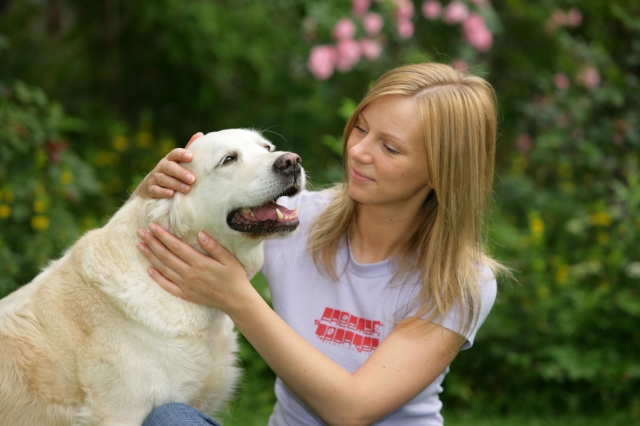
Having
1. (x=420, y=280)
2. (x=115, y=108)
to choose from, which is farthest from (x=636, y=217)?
(x=115, y=108)

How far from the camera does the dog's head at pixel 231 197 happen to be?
7.23 feet

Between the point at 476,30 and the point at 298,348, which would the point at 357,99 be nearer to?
the point at 476,30

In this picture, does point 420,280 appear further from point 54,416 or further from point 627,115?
point 627,115

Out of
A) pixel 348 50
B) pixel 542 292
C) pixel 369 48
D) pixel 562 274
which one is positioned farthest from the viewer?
pixel 369 48

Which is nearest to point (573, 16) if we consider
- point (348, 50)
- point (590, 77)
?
point (590, 77)

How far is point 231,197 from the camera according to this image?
2.22 metres

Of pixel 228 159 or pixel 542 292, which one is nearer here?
pixel 228 159

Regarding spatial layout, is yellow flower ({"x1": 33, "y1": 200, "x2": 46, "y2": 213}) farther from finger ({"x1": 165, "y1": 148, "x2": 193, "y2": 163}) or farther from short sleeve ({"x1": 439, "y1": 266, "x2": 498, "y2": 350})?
short sleeve ({"x1": 439, "y1": 266, "x2": 498, "y2": 350})

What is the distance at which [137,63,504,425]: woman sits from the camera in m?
2.17

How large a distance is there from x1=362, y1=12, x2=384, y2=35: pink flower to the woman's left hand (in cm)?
256

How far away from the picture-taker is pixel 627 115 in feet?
14.8

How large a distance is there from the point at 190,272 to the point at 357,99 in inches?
146

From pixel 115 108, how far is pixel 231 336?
404cm

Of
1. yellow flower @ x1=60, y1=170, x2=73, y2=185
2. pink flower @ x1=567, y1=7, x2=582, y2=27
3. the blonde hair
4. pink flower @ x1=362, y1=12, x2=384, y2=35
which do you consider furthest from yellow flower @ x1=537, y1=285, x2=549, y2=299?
yellow flower @ x1=60, y1=170, x2=73, y2=185
